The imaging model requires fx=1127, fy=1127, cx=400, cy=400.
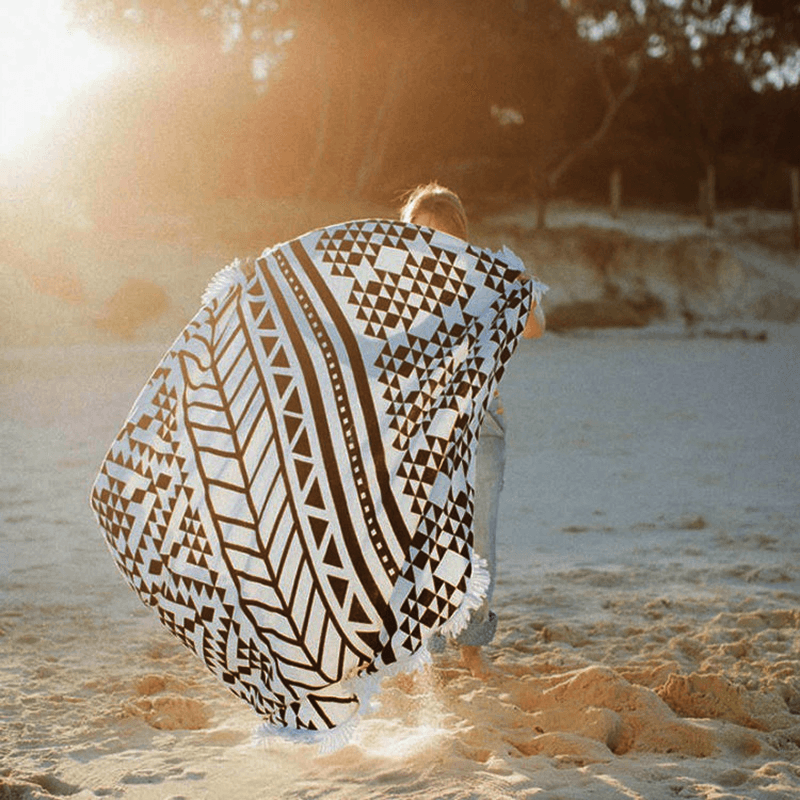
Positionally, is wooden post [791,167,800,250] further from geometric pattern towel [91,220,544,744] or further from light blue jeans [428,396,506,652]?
geometric pattern towel [91,220,544,744]

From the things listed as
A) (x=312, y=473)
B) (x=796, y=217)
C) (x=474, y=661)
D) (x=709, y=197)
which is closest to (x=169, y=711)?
(x=474, y=661)

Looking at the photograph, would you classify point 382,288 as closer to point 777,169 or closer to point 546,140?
point 546,140

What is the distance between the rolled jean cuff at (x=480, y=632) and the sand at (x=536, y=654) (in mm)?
158

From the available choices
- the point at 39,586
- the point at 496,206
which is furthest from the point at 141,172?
the point at 39,586

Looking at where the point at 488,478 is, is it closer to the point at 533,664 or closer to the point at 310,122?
the point at 533,664

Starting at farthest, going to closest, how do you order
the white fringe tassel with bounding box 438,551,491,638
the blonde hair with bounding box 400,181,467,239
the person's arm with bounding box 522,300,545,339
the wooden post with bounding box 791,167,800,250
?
1. the wooden post with bounding box 791,167,800,250
2. the blonde hair with bounding box 400,181,467,239
3. the person's arm with bounding box 522,300,545,339
4. the white fringe tassel with bounding box 438,551,491,638

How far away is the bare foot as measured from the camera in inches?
180

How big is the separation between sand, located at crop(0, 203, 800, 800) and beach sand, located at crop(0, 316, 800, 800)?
0.04 feet

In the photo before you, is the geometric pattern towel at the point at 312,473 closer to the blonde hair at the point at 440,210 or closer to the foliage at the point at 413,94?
the blonde hair at the point at 440,210

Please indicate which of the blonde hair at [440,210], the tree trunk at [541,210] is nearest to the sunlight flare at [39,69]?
the tree trunk at [541,210]

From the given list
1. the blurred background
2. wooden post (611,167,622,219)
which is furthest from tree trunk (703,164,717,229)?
wooden post (611,167,622,219)

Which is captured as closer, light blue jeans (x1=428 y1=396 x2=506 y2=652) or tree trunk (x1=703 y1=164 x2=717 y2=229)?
light blue jeans (x1=428 y1=396 x2=506 y2=652)

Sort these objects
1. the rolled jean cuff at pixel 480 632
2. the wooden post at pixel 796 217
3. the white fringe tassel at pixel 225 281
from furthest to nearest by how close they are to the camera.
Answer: the wooden post at pixel 796 217, the rolled jean cuff at pixel 480 632, the white fringe tassel at pixel 225 281

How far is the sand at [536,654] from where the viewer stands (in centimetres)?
362
